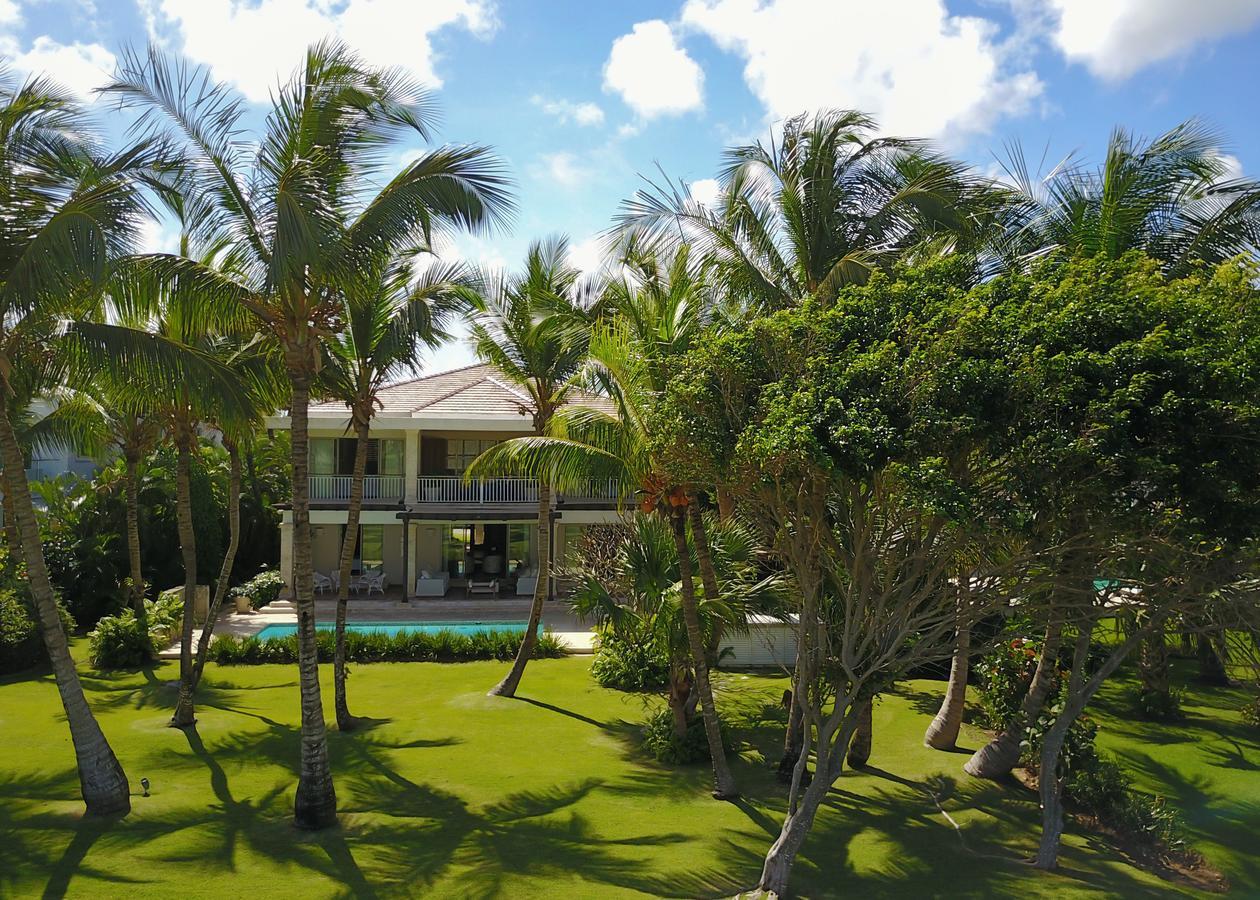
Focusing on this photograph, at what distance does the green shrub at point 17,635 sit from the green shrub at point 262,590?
5.75 m

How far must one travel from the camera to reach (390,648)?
18.1m

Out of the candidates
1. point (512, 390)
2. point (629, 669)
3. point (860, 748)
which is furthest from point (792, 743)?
point (512, 390)

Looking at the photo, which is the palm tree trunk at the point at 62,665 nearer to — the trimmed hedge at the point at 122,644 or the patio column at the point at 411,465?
the trimmed hedge at the point at 122,644

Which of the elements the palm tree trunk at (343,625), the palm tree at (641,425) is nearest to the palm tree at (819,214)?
the palm tree at (641,425)

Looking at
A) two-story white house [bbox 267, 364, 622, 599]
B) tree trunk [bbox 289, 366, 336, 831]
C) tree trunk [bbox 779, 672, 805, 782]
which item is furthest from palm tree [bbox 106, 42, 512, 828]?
two-story white house [bbox 267, 364, 622, 599]

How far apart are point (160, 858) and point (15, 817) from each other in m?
2.19

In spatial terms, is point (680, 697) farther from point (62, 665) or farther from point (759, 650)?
point (62, 665)

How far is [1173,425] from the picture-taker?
282 inches

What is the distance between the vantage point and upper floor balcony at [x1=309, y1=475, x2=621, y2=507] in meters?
24.3

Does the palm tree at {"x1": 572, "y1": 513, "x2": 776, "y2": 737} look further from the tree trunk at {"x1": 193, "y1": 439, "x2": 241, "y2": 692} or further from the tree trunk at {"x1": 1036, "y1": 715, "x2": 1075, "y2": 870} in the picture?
the tree trunk at {"x1": 193, "y1": 439, "x2": 241, "y2": 692}

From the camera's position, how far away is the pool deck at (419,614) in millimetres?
20906

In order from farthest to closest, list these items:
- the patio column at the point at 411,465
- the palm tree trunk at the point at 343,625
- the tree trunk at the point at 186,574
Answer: the patio column at the point at 411,465 → the palm tree trunk at the point at 343,625 → the tree trunk at the point at 186,574

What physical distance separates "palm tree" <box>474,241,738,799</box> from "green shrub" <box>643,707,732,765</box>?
32.0 inches

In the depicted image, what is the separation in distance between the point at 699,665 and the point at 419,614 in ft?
43.8
